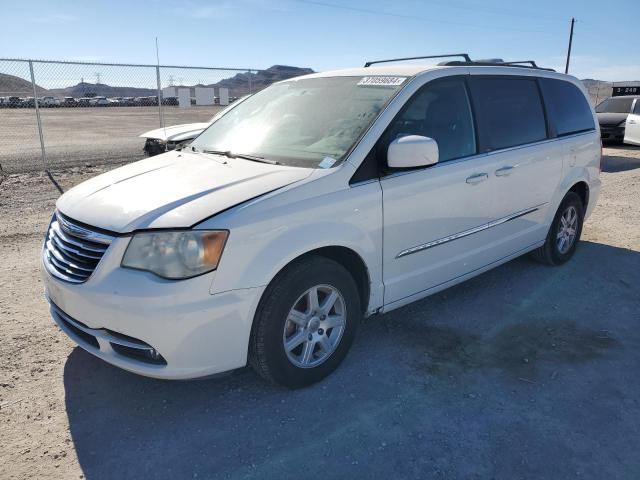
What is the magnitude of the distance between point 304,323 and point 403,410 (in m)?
0.73

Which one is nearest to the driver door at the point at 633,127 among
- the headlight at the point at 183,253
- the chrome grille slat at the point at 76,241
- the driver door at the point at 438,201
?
the driver door at the point at 438,201

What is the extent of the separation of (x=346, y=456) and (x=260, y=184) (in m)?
1.48

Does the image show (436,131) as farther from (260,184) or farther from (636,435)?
(636,435)

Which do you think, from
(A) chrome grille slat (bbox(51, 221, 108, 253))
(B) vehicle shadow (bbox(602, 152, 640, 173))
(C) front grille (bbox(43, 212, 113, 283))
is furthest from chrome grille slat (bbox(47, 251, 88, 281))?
(B) vehicle shadow (bbox(602, 152, 640, 173))

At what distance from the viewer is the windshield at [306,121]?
3.34m

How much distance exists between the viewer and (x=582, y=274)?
5094 millimetres

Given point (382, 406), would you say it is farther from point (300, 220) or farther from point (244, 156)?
point (244, 156)

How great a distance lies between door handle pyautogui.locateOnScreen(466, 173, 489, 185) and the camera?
3811mm

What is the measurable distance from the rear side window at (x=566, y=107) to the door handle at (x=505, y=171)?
983mm

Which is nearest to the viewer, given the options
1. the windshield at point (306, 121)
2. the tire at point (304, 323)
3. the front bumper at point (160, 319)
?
the front bumper at point (160, 319)

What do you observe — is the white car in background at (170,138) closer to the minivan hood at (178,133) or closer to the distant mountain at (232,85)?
the minivan hood at (178,133)

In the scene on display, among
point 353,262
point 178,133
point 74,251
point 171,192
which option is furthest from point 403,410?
point 178,133

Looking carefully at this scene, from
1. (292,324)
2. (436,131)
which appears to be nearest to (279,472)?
(292,324)

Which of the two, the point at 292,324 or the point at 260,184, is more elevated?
the point at 260,184
